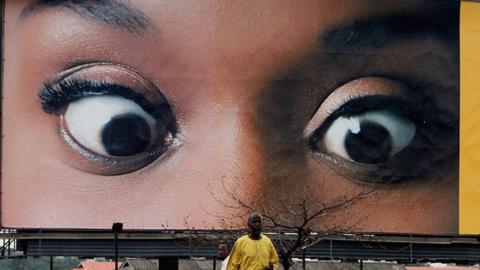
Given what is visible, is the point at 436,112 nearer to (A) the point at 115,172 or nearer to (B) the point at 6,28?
(A) the point at 115,172

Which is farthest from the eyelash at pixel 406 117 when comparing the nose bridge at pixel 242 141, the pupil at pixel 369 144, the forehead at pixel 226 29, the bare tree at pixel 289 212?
the forehead at pixel 226 29

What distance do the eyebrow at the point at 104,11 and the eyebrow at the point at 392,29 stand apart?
2.94 metres

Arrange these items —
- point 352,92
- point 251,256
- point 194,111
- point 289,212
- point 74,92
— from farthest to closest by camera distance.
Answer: point 352,92 < point 289,212 < point 194,111 < point 74,92 < point 251,256

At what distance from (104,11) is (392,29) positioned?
454 cm

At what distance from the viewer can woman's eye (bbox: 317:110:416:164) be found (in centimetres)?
1576

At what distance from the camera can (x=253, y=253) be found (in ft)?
26.2

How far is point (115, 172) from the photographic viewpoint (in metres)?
15.4

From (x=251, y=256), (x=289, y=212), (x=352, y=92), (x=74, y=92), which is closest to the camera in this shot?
(x=251, y=256)

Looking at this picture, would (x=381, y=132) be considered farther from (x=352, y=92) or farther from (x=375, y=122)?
(x=352, y=92)

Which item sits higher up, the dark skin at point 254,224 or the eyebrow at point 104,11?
the eyebrow at point 104,11

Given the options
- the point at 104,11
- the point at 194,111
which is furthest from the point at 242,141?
the point at 104,11

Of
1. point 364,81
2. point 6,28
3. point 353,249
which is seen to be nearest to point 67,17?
point 6,28

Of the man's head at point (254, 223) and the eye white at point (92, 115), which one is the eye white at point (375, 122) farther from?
the man's head at point (254, 223)

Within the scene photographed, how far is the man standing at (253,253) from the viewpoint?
7.99m
